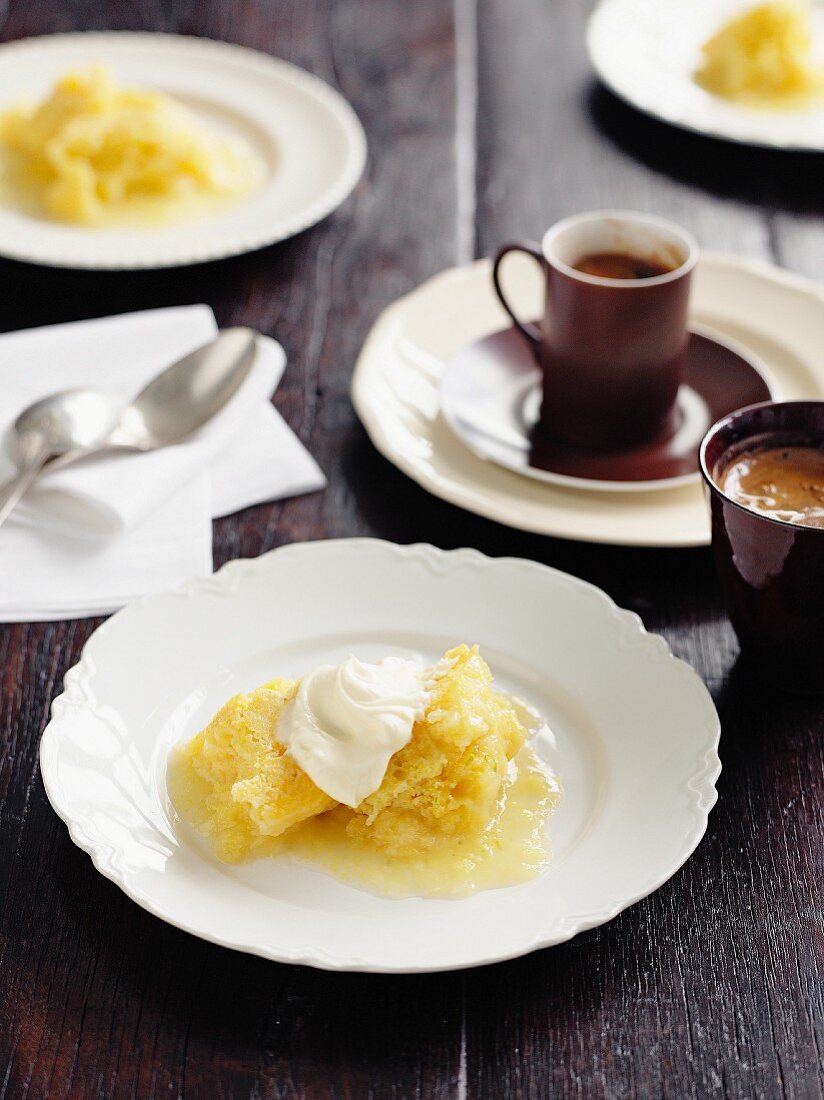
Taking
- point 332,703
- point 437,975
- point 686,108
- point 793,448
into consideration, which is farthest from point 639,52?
point 437,975

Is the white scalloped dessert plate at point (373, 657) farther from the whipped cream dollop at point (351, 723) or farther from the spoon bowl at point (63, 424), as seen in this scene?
the spoon bowl at point (63, 424)

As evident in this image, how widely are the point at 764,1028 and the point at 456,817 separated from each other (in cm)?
26

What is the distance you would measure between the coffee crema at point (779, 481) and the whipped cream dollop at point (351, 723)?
0.36m

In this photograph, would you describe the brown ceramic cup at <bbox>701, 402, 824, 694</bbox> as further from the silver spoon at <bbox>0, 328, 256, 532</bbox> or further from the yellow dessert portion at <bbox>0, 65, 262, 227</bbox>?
the yellow dessert portion at <bbox>0, 65, 262, 227</bbox>

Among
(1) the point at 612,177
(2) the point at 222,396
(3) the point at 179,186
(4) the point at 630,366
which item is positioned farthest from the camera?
(1) the point at 612,177

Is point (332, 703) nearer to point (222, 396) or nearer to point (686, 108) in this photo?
point (222, 396)

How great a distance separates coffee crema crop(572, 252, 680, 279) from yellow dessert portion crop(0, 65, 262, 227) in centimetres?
65

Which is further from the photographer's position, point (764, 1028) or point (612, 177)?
point (612, 177)

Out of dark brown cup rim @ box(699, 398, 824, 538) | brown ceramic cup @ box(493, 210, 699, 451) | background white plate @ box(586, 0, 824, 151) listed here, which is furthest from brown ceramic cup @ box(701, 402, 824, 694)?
background white plate @ box(586, 0, 824, 151)

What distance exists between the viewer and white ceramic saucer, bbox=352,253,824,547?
1.34 metres

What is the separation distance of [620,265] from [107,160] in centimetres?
80

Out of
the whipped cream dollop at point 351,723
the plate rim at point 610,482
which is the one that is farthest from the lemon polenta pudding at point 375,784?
the plate rim at point 610,482

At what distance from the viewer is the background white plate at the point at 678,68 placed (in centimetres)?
209

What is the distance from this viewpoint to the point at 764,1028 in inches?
35.2
